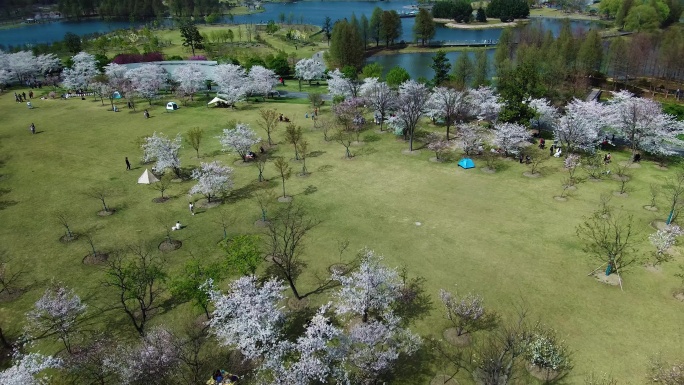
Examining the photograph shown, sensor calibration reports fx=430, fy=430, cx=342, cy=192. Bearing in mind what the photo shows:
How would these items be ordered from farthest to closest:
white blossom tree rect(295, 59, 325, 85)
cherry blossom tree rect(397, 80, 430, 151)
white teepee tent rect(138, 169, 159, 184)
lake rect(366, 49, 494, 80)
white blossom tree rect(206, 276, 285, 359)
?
lake rect(366, 49, 494, 80) → white blossom tree rect(295, 59, 325, 85) → cherry blossom tree rect(397, 80, 430, 151) → white teepee tent rect(138, 169, 159, 184) → white blossom tree rect(206, 276, 285, 359)

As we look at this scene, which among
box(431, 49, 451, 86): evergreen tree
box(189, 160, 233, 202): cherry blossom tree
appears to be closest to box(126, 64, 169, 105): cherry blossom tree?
box(189, 160, 233, 202): cherry blossom tree

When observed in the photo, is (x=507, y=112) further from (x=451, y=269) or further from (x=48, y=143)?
(x=48, y=143)

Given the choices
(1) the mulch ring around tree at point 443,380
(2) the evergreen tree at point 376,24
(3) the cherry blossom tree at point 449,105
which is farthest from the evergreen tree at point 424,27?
(1) the mulch ring around tree at point 443,380

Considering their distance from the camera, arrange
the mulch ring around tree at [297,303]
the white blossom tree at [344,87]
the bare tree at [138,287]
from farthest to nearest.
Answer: the white blossom tree at [344,87], the mulch ring around tree at [297,303], the bare tree at [138,287]

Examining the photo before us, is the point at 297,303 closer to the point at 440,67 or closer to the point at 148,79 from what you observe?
the point at 148,79

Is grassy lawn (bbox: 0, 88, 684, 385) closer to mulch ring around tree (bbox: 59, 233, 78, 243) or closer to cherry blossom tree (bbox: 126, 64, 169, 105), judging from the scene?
mulch ring around tree (bbox: 59, 233, 78, 243)

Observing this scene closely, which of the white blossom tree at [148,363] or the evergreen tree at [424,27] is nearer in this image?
the white blossom tree at [148,363]

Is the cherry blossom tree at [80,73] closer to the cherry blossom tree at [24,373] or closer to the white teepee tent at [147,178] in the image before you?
the white teepee tent at [147,178]
